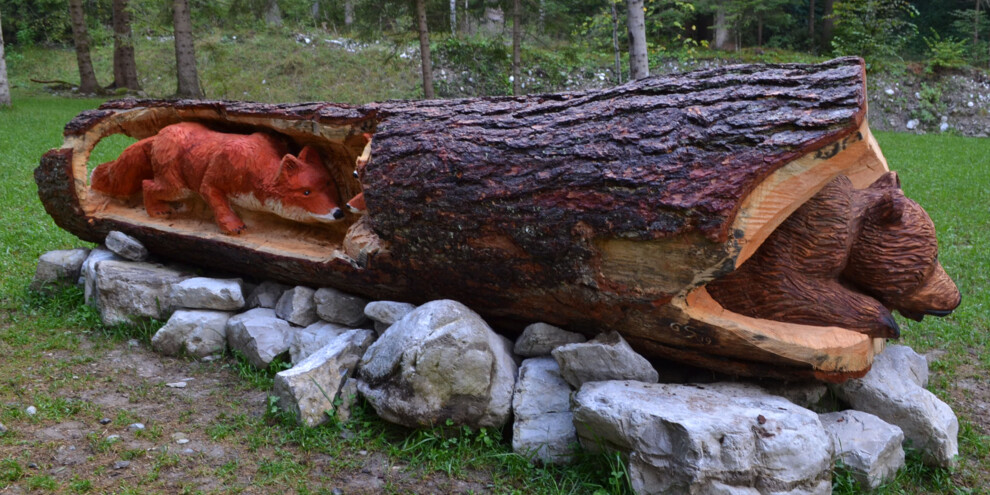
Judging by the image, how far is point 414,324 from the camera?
11.0 ft

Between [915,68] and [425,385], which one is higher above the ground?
[915,68]

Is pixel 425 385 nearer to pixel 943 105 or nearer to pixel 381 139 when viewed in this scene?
pixel 381 139

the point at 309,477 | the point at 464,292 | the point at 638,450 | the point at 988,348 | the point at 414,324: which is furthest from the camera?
the point at 988,348

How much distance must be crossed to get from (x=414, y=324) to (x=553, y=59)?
14.0 m

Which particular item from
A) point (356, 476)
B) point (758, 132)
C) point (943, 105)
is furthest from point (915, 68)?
Answer: point (356, 476)

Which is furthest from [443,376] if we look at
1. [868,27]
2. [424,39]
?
[868,27]

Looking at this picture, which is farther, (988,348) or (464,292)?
(988,348)

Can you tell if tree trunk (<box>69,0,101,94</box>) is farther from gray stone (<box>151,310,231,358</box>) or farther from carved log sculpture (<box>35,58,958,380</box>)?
carved log sculpture (<box>35,58,958,380</box>)

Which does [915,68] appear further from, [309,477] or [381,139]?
[309,477]

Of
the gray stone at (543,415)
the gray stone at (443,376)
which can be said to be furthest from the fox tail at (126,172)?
the gray stone at (543,415)

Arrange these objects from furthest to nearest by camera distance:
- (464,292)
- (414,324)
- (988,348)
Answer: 1. (988,348)
2. (464,292)
3. (414,324)

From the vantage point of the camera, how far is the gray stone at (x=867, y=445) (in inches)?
115

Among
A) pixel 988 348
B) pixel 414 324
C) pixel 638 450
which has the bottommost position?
pixel 988 348

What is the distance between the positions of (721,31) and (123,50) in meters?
15.4
